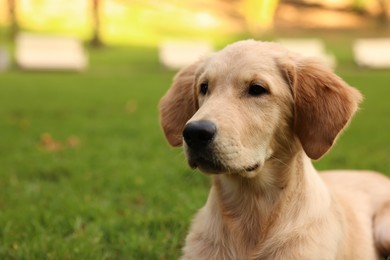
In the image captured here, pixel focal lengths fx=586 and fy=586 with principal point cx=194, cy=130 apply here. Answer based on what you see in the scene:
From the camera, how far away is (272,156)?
3551 mm

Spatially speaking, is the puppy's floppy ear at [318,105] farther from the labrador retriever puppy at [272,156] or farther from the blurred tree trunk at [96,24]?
the blurred tree trunk at [96,24]

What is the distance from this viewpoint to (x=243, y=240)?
352cm

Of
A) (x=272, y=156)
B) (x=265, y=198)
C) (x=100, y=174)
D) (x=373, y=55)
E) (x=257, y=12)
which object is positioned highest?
(x=272, y=156)

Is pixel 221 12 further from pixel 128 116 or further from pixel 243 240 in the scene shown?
pixel 243 240

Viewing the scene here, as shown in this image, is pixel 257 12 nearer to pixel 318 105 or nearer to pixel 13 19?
pixel 13 19

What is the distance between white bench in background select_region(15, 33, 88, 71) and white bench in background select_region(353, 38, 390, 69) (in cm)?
1107

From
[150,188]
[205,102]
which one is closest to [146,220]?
[150,188]

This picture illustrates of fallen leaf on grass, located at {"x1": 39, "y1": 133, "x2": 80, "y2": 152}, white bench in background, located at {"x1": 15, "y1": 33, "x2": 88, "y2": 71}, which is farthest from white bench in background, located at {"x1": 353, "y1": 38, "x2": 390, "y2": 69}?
fallen leaf on grass, located at {"x1": 39, "y1": 133, "x2": 80, "y2": 152}

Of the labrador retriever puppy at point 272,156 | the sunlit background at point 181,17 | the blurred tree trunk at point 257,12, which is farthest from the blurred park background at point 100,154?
the blurred tree trunk at point 257,12

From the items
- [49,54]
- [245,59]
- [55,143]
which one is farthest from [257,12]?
[245,59]

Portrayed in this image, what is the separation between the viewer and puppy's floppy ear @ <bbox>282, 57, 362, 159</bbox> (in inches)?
136

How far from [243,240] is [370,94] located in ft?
37.1

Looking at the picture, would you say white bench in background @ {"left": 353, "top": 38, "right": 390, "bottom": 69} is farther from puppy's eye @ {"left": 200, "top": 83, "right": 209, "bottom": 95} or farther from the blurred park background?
puppy's eye @ {"left": 200, "top": 83, "right": 209, "bottom": 95}

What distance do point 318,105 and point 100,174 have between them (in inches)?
141
